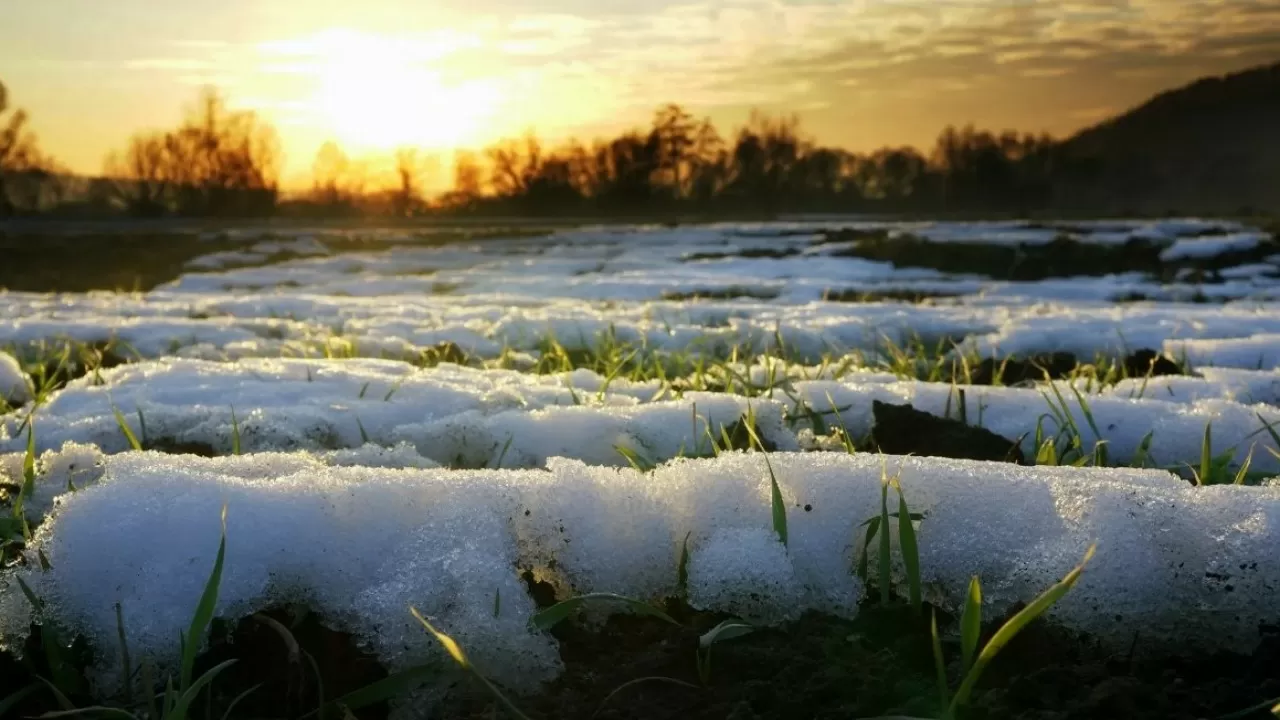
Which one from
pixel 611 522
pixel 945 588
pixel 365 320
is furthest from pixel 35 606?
pixel 365 320

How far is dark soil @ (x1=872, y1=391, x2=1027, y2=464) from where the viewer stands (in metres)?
1.88

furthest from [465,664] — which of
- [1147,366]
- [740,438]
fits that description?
[1147,366]

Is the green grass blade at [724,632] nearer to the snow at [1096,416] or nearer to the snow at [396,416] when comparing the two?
the snow at [396,416]

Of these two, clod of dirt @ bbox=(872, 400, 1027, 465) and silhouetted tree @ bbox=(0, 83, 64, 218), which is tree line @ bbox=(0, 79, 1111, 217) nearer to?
silhouetted tree @ bbox=(0, 83, 64, 218)

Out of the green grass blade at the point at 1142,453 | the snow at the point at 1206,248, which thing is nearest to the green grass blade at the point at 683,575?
the green grass blade at the point at 1142,453

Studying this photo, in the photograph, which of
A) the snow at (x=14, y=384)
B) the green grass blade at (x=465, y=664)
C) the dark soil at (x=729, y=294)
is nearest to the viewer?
the green grass blade at (x=465, y=664)

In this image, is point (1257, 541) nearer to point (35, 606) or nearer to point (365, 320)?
point (35, 606)

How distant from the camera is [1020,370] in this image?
325cm

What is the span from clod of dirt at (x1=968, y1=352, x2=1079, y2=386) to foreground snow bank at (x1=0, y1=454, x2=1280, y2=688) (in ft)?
5.77

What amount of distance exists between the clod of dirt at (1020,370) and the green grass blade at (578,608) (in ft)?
6.67

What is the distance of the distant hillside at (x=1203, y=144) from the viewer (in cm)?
8581

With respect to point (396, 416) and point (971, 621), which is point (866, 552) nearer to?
point (971, 621)

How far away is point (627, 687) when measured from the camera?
95cm

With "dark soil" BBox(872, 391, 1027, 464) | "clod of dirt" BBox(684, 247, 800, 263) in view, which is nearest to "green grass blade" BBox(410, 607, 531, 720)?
"dark soil" BBox(872, 391, 1027, 464)
